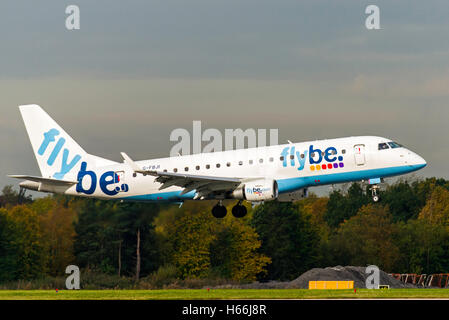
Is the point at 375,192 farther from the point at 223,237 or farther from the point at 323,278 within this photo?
the point at 223,237

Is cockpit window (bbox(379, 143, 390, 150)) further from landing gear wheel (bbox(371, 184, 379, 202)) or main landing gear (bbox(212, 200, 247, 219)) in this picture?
main landing gear (bbox(212, 200, 247, 219))

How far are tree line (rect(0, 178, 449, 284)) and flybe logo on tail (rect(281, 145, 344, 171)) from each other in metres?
8.76

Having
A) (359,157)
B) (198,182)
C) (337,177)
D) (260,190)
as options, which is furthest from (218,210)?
(359,157)

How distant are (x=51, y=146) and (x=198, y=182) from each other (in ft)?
46.6

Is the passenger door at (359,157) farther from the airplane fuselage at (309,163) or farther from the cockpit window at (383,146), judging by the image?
the cockpit window at (383,146)

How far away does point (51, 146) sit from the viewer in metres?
64.4

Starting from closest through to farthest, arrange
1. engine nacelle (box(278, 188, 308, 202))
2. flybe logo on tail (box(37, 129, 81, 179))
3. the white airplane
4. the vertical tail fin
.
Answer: the white airplane < engine nacelle (box(278, 188, 308, 202)) < flybe logo on tail (box(37, 129, 81, 179)) < the vertical tail fin

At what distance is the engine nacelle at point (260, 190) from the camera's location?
178 feet

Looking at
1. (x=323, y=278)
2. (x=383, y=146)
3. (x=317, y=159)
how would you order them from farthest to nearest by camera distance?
(x=323, y=278)
(x=383, y=146)
(x=317, y=159)

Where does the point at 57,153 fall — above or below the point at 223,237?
above

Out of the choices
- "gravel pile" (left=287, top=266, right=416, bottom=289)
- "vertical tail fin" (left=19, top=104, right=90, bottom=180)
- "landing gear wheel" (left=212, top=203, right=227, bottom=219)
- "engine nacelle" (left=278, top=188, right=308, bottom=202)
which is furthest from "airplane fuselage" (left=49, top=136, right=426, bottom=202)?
"gravel pile" (left=287, top=266, right=416, bottom=289)

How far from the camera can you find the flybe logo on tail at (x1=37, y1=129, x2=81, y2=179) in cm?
6262

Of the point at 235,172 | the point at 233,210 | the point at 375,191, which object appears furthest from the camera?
the point at 233,210
